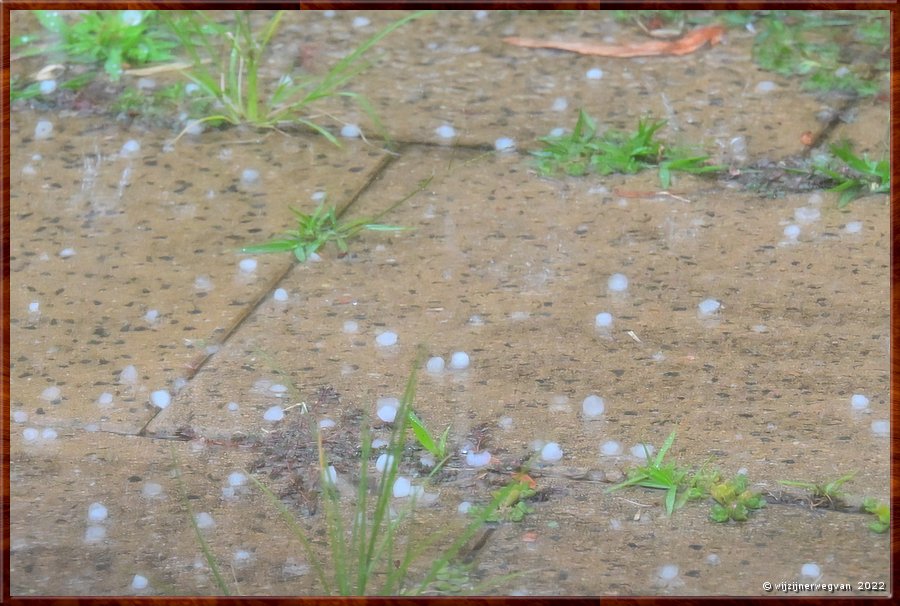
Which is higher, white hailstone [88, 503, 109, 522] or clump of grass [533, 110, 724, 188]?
clump of grass [533, 110, 724, 188]

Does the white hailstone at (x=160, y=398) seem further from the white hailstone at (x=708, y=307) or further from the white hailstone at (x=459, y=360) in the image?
the white hailstone at (x=708, y=307)

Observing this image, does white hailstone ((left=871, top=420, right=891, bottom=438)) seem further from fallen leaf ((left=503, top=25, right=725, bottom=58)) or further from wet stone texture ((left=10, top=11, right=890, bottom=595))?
fallen leaf ((left=503, top=25, right=725, bottom=58))

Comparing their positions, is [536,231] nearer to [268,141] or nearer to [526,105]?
[526,105]

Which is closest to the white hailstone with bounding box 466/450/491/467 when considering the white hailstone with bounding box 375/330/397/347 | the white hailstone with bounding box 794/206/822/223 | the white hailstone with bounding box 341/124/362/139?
the white hailstone with bounding box 375/330/397/347

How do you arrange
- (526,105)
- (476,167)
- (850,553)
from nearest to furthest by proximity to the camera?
(850,553) < (476,167) < (526,105)

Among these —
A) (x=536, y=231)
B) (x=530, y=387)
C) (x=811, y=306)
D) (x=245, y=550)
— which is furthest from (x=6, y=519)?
(x=811, y=306)

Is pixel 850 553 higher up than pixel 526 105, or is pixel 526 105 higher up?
pixel 526 105

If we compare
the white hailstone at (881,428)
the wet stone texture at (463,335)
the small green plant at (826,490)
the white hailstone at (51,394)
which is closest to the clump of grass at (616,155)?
the wet stone texture at (463,335)
